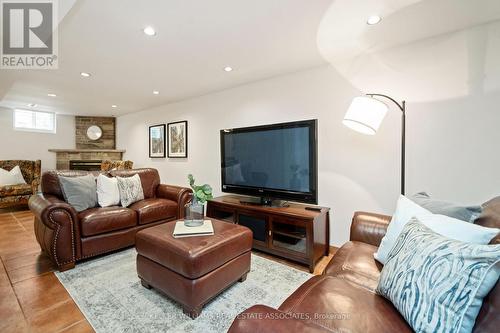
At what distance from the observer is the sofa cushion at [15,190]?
4002mm

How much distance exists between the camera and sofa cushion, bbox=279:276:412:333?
84 centimetres

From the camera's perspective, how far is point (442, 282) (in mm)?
745

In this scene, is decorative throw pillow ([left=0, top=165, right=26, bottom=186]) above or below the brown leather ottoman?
above

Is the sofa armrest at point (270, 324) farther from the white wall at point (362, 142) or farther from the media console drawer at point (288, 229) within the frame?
the white wall at point (362, 142)

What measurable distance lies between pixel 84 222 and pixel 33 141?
483cm

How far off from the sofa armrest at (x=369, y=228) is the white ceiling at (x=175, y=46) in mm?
1650

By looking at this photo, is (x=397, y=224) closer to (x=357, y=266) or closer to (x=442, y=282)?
(x=357, y=266)

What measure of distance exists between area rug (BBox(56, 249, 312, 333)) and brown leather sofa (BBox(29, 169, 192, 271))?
0.58ft

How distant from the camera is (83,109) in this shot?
511 cm

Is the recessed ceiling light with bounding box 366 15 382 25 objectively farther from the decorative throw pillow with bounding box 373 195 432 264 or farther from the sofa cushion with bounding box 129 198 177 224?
the sofa cushion with bounding box 129 198 177 224

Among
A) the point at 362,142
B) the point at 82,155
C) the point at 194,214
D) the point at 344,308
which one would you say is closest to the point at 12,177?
the point at 82,155

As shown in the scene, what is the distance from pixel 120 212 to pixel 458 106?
3.51 meters

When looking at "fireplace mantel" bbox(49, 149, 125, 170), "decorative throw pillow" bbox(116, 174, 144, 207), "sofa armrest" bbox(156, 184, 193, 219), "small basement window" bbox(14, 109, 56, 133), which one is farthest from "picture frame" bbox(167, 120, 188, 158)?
"small basement window" bbox(14, 109, 56, 133)

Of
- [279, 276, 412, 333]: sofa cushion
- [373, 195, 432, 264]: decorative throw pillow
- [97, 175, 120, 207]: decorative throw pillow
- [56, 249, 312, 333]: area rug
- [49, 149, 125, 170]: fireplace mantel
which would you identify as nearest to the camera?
[279, 276, 412, 333]: sofa cushion
